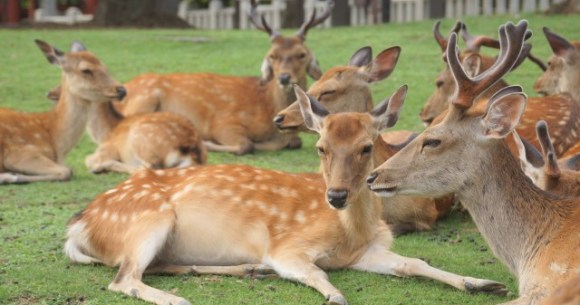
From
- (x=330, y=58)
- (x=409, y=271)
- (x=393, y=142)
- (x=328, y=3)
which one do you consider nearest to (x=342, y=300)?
(x=409, y=271)

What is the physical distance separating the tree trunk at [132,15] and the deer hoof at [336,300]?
19041mm

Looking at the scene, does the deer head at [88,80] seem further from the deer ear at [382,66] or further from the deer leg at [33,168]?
the deer ear at [382,66]

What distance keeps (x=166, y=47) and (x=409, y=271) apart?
12785 mm

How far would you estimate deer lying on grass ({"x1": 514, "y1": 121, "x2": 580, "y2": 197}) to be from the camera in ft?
19.9

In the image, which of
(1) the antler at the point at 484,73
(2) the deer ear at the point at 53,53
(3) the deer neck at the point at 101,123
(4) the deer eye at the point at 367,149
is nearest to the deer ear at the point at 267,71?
(3) the deer neck at the point at 101,123

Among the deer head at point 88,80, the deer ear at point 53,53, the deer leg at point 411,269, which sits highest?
the deer ear at point 53,53

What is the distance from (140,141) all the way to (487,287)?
499cm

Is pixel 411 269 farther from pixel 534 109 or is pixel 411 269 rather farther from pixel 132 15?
pixel 132 15

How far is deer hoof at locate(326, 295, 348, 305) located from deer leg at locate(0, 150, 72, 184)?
465 centimetres

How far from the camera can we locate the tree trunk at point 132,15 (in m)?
24.2

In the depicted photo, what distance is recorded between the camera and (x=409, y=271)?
6.02 m

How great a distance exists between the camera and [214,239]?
20.6ft

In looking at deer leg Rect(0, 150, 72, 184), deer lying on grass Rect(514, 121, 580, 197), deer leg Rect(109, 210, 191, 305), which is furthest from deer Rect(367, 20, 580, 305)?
deer leg Rect(0, 150, 72, 184)

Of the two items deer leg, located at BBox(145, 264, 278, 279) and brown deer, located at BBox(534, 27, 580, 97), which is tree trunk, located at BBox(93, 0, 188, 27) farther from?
deer leg, located at BBox(145, 264, 278, 279)
